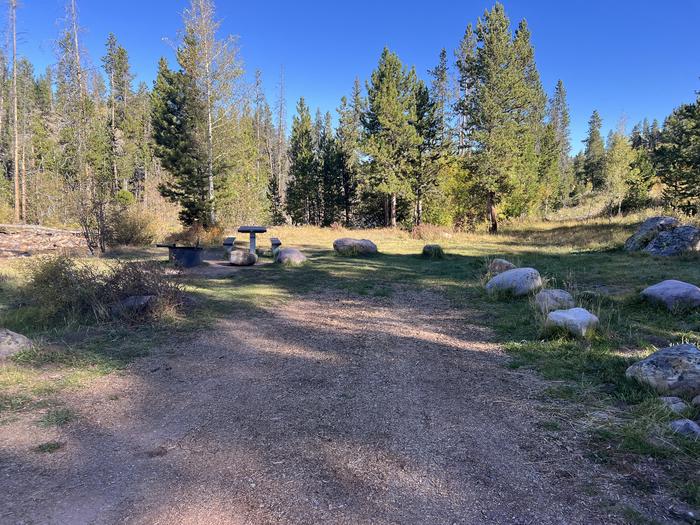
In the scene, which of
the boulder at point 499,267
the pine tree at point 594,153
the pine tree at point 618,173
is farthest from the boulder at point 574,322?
the pine tree at point 594,153

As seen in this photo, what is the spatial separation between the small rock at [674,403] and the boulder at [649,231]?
474 inches

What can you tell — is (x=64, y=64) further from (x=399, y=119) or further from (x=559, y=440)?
(x=559, y=440)

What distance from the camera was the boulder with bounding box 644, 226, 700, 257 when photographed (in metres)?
11.5

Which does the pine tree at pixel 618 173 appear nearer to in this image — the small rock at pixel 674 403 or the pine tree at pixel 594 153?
the pine tree at pixel 594 153

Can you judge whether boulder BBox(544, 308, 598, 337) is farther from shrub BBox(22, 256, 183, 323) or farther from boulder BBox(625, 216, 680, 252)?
boulder BBox(625, 216, 680, 252)

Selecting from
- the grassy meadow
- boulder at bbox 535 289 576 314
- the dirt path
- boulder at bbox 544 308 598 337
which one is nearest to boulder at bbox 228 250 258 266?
the grassy meadow

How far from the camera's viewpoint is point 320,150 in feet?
128

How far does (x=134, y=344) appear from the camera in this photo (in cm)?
488

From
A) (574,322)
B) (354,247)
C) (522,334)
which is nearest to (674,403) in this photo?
(574,322)

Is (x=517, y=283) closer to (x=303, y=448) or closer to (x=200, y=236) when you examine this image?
(x=303, y=448)

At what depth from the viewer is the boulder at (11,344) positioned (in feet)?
13.8

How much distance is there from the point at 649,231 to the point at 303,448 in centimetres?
1452

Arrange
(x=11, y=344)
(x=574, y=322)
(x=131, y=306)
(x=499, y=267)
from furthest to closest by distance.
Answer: (x=499, y=267) → (x=131, y=306) → (x=574, y=322) → (x=11, y=344)

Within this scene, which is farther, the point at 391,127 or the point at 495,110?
the point at 391,127
